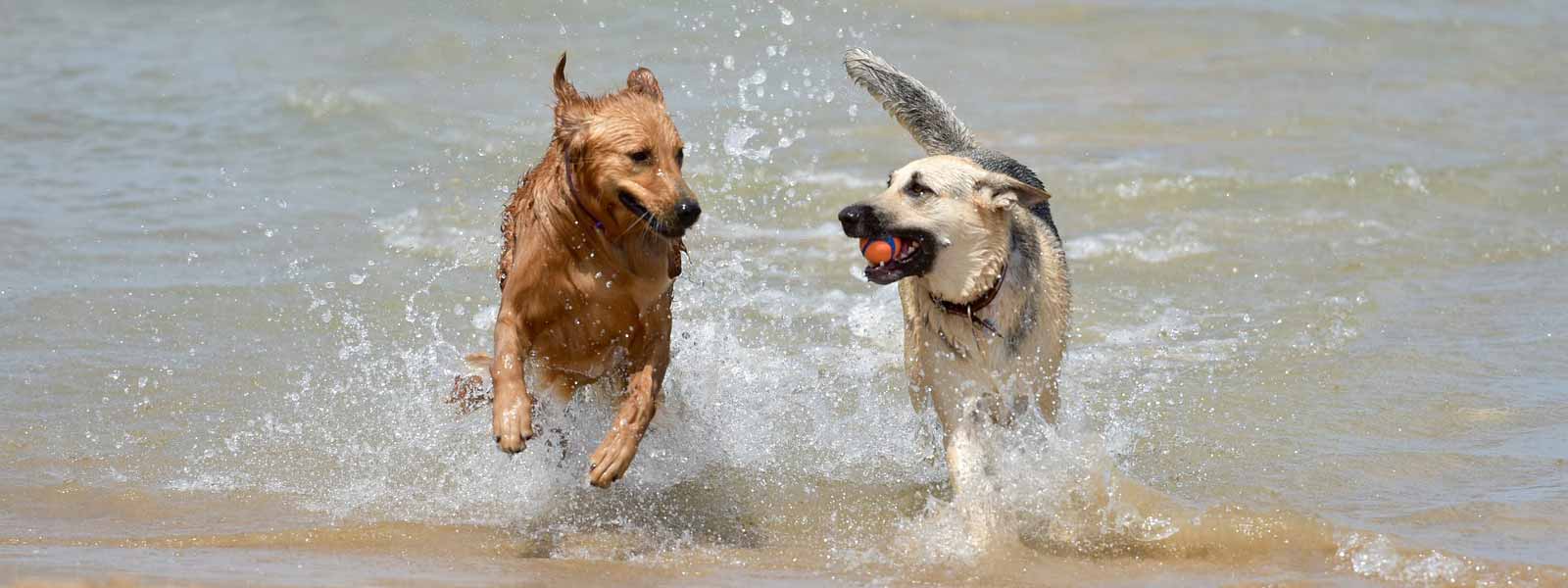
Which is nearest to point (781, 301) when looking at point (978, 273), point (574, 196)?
point (978, 273)

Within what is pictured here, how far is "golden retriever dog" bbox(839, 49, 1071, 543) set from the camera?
17.5 feet

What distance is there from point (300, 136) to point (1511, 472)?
9.01 metres

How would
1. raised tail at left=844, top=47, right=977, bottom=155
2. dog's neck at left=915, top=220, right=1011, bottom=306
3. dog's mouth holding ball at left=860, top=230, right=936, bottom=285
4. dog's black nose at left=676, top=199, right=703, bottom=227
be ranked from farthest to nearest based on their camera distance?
raised tail at left=844, top=47, right=977, bottom=155
dog's neck at left=915, top=220, right=1011, bottom=306
dog's mouth holding ball at left=860, top=230, right=936, bottom=285
dog's black nose at left=676, top=199, right=703, bottom=227

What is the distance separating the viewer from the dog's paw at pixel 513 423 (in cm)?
508

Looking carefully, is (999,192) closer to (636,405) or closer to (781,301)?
(636,405)

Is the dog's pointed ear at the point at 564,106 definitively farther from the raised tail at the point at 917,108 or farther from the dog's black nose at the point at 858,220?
the raised tail at the point at 917,108

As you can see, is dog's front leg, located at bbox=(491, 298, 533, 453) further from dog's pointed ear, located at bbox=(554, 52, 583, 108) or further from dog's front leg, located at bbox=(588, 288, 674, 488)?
dog's pointed ear, located at bbox=(554, 52, 583, 108)

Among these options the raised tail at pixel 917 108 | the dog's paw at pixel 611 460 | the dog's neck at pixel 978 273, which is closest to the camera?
the dog's paw at pixel 611 460

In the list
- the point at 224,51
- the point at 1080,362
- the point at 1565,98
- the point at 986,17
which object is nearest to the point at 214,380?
the point at 1080,362

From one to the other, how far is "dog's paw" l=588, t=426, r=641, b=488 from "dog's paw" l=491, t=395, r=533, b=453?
0.23 m

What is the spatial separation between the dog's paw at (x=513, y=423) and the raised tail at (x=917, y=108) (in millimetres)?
2225

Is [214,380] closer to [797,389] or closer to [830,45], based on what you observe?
[797,389]

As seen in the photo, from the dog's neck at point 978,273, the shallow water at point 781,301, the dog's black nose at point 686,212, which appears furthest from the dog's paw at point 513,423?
the dog's neck at point 978,273

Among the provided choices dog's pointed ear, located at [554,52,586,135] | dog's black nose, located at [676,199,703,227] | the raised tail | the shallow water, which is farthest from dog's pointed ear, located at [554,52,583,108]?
the raised tail
